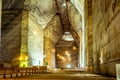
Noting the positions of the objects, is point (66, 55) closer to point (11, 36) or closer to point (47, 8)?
point (47, 8)

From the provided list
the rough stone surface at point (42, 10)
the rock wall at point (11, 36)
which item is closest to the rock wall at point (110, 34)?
the rock wall at point (11, 36)

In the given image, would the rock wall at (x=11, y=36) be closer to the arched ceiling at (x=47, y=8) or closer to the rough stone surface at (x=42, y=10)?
the arched ceiling at (x=47, y=8)

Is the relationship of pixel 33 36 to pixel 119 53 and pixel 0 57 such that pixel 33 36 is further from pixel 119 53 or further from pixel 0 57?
pixel 119 53

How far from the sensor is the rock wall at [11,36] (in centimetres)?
2480

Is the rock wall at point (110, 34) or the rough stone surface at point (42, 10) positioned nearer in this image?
the rock wall at point (110, 34)

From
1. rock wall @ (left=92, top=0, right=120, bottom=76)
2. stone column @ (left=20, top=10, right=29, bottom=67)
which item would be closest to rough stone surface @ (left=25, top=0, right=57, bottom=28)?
stone column @ (left=20, top=10, right=29, bottom=67)

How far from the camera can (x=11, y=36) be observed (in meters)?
25.5

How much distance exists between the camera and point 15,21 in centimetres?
2556

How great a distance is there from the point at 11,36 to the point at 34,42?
11.2 feet

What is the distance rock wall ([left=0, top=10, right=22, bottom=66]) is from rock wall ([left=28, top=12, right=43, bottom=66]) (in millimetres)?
1356

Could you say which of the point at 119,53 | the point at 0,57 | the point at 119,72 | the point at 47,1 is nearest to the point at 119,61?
the point at 119,53

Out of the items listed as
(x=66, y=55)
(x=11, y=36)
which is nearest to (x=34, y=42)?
(x=11, y=36)

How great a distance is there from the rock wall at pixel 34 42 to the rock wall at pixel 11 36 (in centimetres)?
136

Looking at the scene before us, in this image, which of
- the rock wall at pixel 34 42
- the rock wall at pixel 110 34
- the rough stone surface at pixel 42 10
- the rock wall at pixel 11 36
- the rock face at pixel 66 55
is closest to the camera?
the rock wall at pixel 110 34
